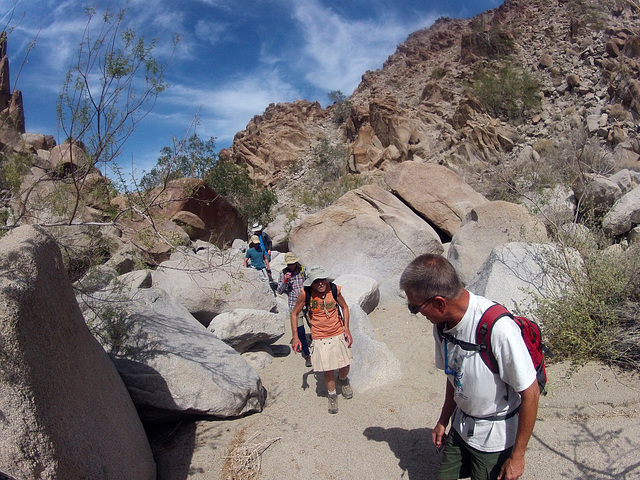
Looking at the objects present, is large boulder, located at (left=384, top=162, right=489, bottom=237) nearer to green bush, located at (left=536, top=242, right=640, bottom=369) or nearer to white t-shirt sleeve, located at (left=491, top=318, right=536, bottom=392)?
green bush, located at (left=536, top=242, right=640, bottom=369)

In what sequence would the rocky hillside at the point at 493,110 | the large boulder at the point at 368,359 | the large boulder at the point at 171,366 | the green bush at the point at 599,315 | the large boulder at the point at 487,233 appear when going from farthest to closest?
1. the rocky hillside at the point at 493,110
2. the large boulder at the point at 487,233
3. the large boulder at the point at 368,359
4. the green bush at the point at 599,315
5. the large boulder at the point at 171,366

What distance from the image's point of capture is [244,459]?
3248 millimetres

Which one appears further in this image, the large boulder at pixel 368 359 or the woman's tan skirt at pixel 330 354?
the large boulder at pixel 368 359

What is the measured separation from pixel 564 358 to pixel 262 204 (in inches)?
612

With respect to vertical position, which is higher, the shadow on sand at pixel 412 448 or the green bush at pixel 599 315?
the green bush at pixel 599 315

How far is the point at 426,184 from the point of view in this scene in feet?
33.7

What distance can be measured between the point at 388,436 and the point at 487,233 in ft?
14.1

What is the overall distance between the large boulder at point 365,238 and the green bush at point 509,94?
16493 millimetres

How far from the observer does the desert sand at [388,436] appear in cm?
290

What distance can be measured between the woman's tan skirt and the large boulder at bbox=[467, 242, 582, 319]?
165 centimetres

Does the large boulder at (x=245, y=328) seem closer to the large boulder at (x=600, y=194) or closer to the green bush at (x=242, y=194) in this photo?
the large boulder at (x=600, y=194)

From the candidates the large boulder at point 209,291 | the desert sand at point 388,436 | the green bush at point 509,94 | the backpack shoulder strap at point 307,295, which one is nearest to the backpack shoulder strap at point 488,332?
the desert sand at point 388,436

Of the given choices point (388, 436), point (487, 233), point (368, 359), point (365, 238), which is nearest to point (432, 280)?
point (388, 436)

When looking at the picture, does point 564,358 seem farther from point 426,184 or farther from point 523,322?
point 426,184
